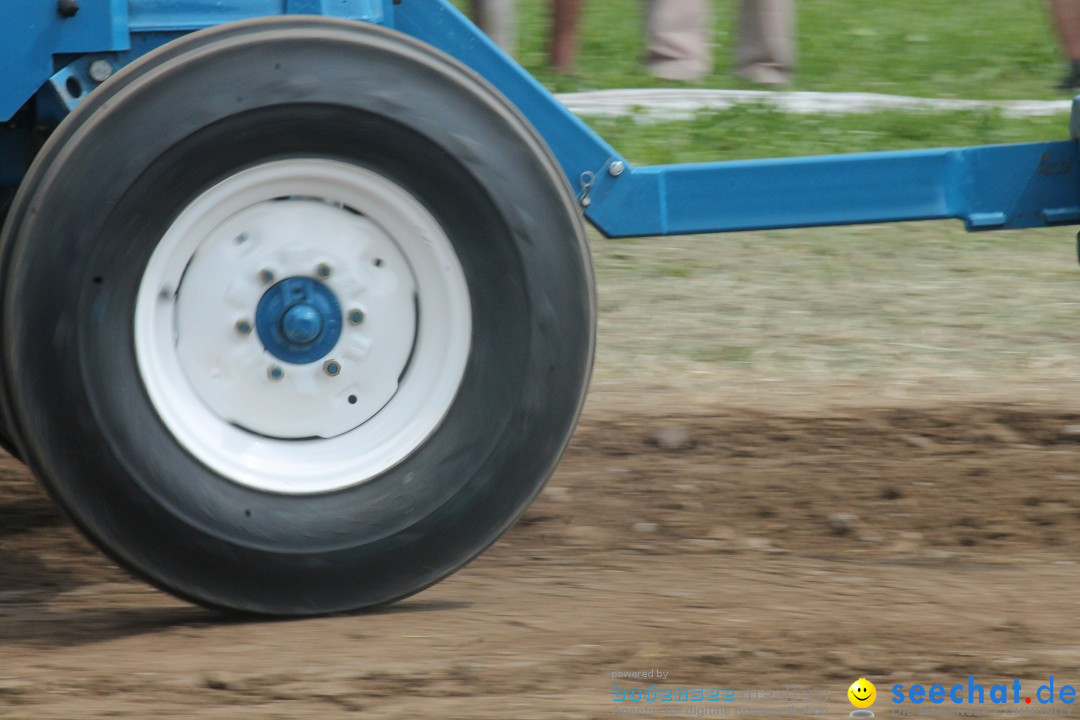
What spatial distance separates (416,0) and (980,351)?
2339 millimetres

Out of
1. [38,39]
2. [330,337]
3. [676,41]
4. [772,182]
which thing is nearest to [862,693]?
[330,337]

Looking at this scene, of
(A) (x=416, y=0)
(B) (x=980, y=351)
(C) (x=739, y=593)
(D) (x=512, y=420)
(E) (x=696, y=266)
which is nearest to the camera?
(D) (x=512, y=420)

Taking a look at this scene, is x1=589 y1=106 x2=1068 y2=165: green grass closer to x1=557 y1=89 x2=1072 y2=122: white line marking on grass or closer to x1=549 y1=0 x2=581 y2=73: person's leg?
x1=557 y1=89 x2=1072 y2=122: white line marking on grass

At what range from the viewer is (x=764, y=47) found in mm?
8844

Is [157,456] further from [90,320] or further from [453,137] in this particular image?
[453,137]

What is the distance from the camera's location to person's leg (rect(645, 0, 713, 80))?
28.8 feet

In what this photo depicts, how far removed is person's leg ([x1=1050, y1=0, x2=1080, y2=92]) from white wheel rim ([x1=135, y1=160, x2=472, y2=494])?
19.4 ft

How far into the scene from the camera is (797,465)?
13.8ft

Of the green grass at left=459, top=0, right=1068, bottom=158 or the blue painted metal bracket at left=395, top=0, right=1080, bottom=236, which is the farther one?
the green grass at left=459, top=0, right=1068, bottom=158

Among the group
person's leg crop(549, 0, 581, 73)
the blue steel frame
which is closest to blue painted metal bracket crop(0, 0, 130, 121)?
the blue steel frame

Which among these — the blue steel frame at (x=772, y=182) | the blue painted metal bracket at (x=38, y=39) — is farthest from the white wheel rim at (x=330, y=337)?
the blue steel frame at (x=772, y=182)

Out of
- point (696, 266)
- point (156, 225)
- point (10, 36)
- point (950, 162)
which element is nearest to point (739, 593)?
point (950, 162)

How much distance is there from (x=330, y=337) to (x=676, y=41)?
618cm

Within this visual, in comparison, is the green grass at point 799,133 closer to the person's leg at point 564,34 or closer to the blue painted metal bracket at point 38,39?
the person's leg at point 564,34
